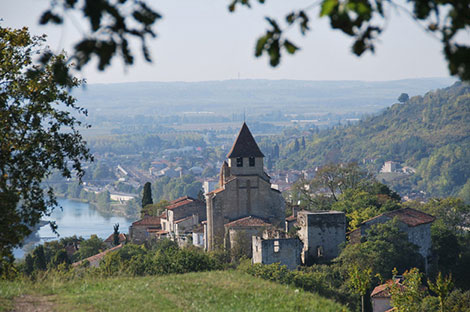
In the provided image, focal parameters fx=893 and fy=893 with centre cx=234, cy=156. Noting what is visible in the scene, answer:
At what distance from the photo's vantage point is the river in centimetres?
8612

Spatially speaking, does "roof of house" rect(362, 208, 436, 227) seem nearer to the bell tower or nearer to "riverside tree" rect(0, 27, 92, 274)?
the bell tower

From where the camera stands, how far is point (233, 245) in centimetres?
3538

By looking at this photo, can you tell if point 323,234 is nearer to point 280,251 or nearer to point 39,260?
point 280,251

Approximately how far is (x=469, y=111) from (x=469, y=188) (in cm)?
3975

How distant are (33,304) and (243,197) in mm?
26710

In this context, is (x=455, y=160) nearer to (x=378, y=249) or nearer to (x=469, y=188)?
(x=469, y=188)

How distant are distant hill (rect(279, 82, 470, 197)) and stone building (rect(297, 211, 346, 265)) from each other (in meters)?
84.4

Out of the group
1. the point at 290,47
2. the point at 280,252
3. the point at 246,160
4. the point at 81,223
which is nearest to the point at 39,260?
the point at 246,160

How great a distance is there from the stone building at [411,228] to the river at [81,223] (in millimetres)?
43981

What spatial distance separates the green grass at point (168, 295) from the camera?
38.8 feet

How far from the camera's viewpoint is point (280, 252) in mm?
31844

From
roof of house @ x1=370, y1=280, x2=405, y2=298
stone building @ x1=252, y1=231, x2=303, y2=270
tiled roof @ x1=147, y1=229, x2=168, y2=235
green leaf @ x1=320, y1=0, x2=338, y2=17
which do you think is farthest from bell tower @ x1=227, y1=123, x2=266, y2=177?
green leaf @ x1=320, y1=0, x2=338, y2=17

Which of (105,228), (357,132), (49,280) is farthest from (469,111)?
(49,280)

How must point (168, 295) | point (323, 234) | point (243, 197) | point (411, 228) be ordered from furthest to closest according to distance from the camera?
point (243, 197), point (411, 228), point (323, 234), point (168, 295)
